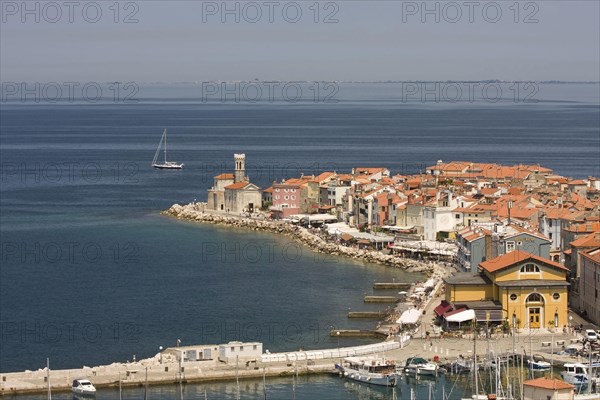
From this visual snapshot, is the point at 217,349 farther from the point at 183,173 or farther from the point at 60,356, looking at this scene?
the point at 183,173

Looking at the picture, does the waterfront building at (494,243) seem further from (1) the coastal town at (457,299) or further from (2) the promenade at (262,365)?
(2) the promenade at (262,365)

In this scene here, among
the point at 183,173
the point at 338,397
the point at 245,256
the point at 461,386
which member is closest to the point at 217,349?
the point at 338,397

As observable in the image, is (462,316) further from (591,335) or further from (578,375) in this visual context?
(578,375)

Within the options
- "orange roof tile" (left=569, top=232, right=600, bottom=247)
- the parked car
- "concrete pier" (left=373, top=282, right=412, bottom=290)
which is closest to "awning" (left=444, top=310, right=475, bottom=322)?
the parked car

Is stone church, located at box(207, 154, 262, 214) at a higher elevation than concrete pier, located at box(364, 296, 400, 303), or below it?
higher

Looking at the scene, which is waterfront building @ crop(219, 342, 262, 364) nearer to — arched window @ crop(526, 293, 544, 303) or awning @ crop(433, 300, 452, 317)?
awning @ crop(433, 300, 452, 317)
